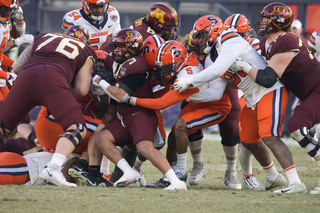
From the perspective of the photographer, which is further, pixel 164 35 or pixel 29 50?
pixel 164 35

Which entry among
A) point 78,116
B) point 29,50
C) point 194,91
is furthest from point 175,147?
point 29,50

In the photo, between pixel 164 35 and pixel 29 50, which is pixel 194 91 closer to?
pixel 164 35

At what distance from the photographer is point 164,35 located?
6789 millimetres

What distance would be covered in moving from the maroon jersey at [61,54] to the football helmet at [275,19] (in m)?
1.79

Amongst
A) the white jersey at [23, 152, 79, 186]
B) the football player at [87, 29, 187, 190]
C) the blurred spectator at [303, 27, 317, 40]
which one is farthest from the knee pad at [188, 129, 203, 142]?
the blurred spectator at [303, 27, 317, 40]

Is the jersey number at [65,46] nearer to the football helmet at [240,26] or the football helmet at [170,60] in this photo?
the football helmet at [170,60]

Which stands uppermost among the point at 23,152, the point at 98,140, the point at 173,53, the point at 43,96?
the point at 173,53

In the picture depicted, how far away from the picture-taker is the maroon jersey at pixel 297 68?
5.58 m

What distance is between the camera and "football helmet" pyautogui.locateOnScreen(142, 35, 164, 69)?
19.3 feet

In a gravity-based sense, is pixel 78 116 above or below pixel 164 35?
below

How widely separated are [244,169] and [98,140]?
1.71 metres

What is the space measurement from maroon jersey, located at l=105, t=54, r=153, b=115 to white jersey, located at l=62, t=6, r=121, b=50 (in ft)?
5.59

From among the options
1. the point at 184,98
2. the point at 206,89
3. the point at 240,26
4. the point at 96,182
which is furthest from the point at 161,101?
the point at 240,26

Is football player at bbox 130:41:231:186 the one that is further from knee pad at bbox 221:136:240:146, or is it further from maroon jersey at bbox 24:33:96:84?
maroon jersey at bbox 24:33:96:84
